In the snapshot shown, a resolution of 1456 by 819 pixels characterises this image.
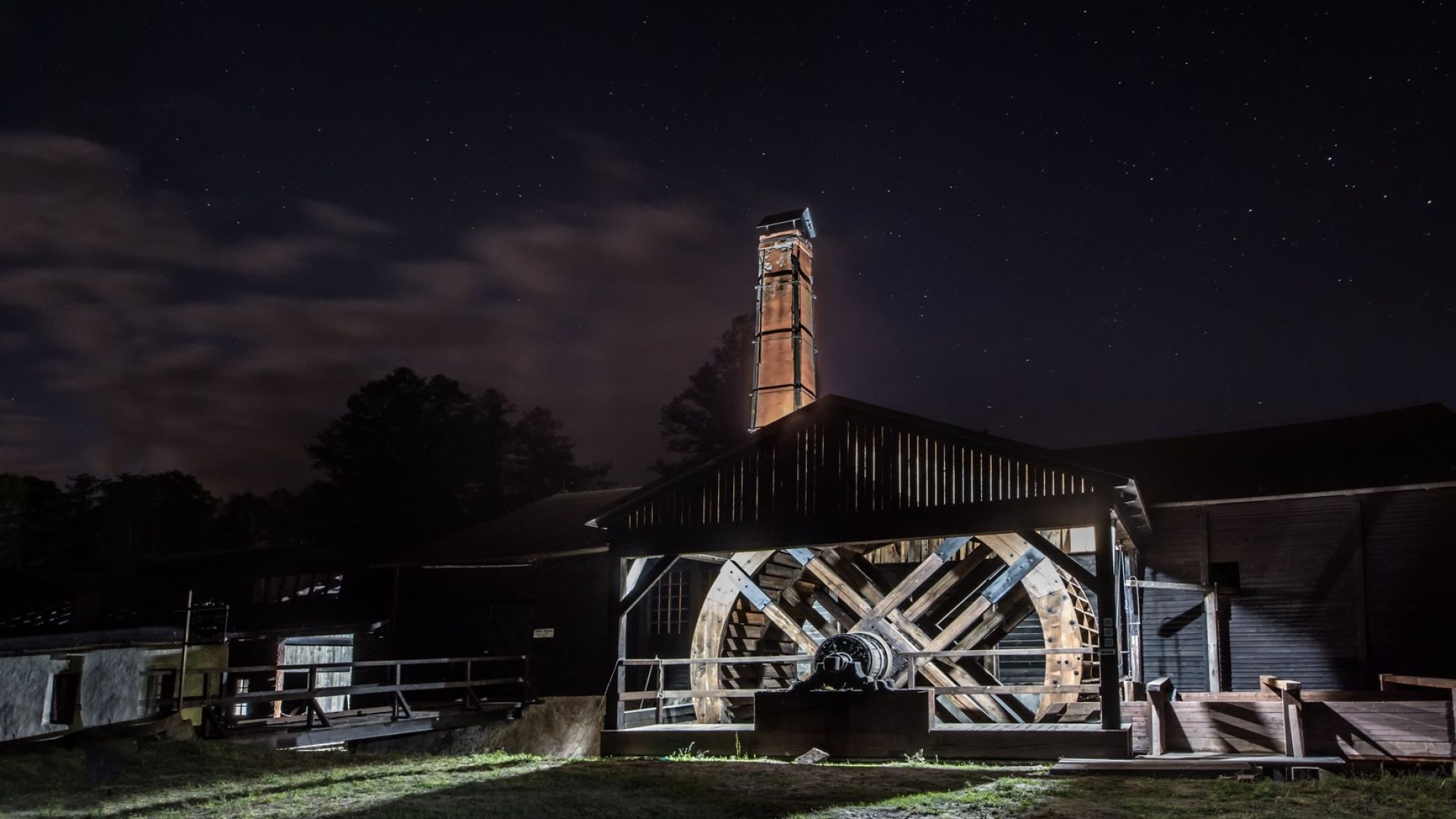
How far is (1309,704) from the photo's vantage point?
39.2 ft

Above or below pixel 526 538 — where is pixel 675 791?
below

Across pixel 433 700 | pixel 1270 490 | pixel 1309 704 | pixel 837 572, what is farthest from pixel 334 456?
pixel 1309 704

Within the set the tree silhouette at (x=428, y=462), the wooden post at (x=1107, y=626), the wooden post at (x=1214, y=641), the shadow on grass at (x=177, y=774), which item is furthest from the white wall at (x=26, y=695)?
the tree silhouette at (x=428, y=462)

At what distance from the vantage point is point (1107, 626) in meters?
13.2

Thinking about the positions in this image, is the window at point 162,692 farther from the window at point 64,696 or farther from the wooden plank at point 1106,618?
the wooden plank at point 1106,618

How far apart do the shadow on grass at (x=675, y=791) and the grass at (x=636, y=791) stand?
0.9 inches

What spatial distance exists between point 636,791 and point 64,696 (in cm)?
887

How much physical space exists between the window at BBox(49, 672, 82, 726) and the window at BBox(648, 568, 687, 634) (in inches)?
414

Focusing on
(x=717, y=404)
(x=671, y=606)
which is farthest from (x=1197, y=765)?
(x=717, y=404)

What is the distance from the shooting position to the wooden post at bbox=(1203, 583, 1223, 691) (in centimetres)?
1720

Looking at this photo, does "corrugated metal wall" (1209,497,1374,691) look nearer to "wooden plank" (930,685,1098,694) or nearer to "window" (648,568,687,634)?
"wooden plank" (930,685,1098,694)

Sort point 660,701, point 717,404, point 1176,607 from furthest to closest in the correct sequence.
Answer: point 717,404
point 1176,607
point 660,701

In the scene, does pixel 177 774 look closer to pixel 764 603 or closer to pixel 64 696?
pixel 64 696

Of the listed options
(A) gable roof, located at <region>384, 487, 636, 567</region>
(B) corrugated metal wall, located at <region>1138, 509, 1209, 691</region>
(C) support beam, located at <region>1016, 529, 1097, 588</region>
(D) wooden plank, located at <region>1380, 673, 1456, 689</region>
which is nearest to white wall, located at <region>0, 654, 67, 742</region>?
(A) gable roof, located at <region>384, 487, 636, 567</region>
